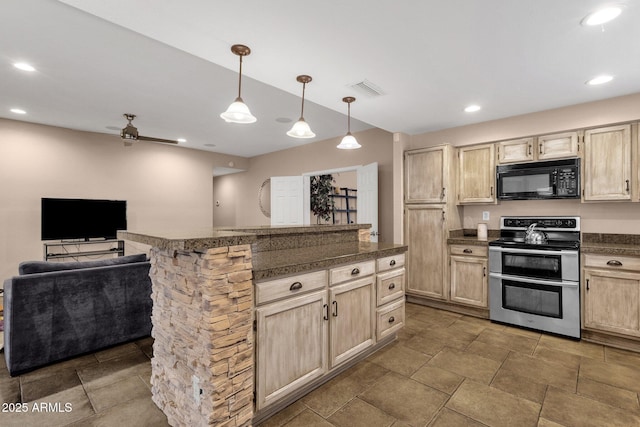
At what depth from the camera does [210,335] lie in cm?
154

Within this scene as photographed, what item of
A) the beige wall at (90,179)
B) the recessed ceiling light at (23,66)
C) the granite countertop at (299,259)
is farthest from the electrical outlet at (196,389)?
the beige wall at (90,179)

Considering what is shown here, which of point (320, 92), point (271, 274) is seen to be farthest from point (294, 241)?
point (320, 92)

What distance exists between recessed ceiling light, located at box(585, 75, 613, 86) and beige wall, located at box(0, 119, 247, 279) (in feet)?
21.3

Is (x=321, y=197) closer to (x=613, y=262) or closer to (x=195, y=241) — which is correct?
(x=613, y=262)

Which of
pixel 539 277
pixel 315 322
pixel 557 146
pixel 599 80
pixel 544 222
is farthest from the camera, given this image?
pixel 544 222

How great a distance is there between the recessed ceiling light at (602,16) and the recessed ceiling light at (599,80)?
107 cm

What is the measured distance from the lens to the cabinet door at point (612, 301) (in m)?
2.86

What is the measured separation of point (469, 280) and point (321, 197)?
12.2 feet

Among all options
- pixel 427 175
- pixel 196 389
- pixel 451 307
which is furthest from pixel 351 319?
pixel 427 175

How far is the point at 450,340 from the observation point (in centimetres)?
313

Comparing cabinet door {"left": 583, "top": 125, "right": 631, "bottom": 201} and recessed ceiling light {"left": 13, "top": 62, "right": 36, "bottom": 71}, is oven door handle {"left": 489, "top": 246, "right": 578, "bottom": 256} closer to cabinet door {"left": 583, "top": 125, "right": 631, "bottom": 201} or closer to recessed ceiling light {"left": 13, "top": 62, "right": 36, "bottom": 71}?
cabinet door {"left": 583, "top": 125, "right": 631, "bottom": 201}

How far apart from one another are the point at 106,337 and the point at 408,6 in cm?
357

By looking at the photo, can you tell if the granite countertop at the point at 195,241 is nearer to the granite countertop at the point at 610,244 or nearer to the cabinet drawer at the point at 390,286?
the cabinet drawer at the point at 390,286

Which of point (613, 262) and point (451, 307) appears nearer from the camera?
point (613, 262)
